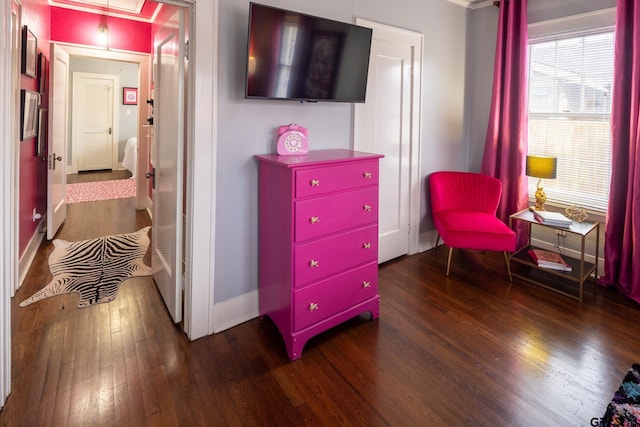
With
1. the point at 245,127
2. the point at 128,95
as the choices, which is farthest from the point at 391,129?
the point at 128,95

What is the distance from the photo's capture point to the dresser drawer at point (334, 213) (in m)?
2.15

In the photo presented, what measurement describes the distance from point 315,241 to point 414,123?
6.36 ft

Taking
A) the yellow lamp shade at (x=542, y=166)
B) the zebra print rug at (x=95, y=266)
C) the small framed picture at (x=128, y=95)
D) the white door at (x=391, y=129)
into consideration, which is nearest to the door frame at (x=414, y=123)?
the white door at (x=391, y=129)

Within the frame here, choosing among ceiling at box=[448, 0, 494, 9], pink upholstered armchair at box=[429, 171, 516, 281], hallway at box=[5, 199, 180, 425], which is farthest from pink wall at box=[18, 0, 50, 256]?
ceiling at box=[448, 0, 494, 9]

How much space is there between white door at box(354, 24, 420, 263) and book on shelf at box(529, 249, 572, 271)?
1099 millimetres

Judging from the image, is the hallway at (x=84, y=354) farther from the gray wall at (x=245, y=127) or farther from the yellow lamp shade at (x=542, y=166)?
the yellow lamp shade at (x=542, y=166)

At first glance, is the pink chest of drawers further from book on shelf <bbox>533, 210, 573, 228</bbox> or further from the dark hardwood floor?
book on shelf <bbox>533, 210, 573, 228</bbox>

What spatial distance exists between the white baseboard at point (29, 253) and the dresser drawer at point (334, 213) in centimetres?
227

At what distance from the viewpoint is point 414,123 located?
3.61 metres

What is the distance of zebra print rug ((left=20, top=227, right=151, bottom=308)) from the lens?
116 inches

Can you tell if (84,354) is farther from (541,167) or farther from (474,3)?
(474,3)

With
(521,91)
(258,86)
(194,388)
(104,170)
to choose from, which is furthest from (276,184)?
Answer: (104,170)

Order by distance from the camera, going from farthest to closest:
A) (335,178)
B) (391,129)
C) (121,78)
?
(121,78) < (391,129) < (335,178)

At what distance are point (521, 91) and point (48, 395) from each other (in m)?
4.17
